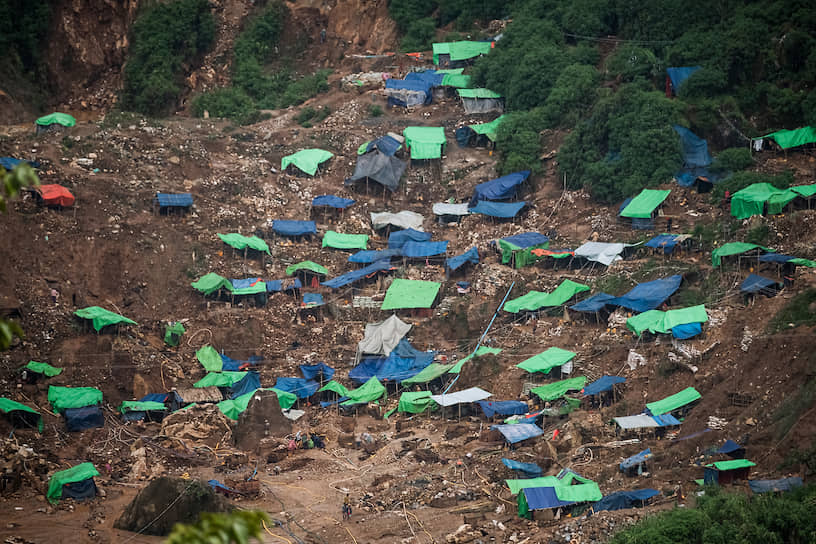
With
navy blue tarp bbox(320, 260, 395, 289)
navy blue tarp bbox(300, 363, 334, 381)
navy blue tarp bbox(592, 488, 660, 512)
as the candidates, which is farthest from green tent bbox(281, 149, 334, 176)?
navy blue tarp bbox(592, 488, 660, 512)

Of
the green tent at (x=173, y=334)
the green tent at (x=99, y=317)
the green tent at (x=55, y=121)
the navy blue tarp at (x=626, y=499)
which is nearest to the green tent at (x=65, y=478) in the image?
the green tent at (x=99, y=317)

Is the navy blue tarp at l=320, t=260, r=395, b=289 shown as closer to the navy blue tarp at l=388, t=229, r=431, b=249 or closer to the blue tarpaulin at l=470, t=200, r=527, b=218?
the navy blue tarp at l=388, t=229, r=431, b=249

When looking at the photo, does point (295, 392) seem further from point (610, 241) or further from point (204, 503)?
point (610, 241)

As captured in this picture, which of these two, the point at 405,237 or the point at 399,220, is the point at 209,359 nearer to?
the point at 405,237

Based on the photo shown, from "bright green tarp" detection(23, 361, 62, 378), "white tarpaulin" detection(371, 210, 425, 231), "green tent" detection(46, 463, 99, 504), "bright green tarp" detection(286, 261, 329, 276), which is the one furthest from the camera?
"white tarpaulin" detection(371, 210, 425, 231)

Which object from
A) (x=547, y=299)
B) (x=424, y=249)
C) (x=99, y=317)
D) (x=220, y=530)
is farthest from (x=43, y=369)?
(x=220, y=530)

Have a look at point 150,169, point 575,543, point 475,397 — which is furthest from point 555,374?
point 150,169

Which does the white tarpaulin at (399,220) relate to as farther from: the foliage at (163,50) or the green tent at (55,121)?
the foliage at (163,50)
